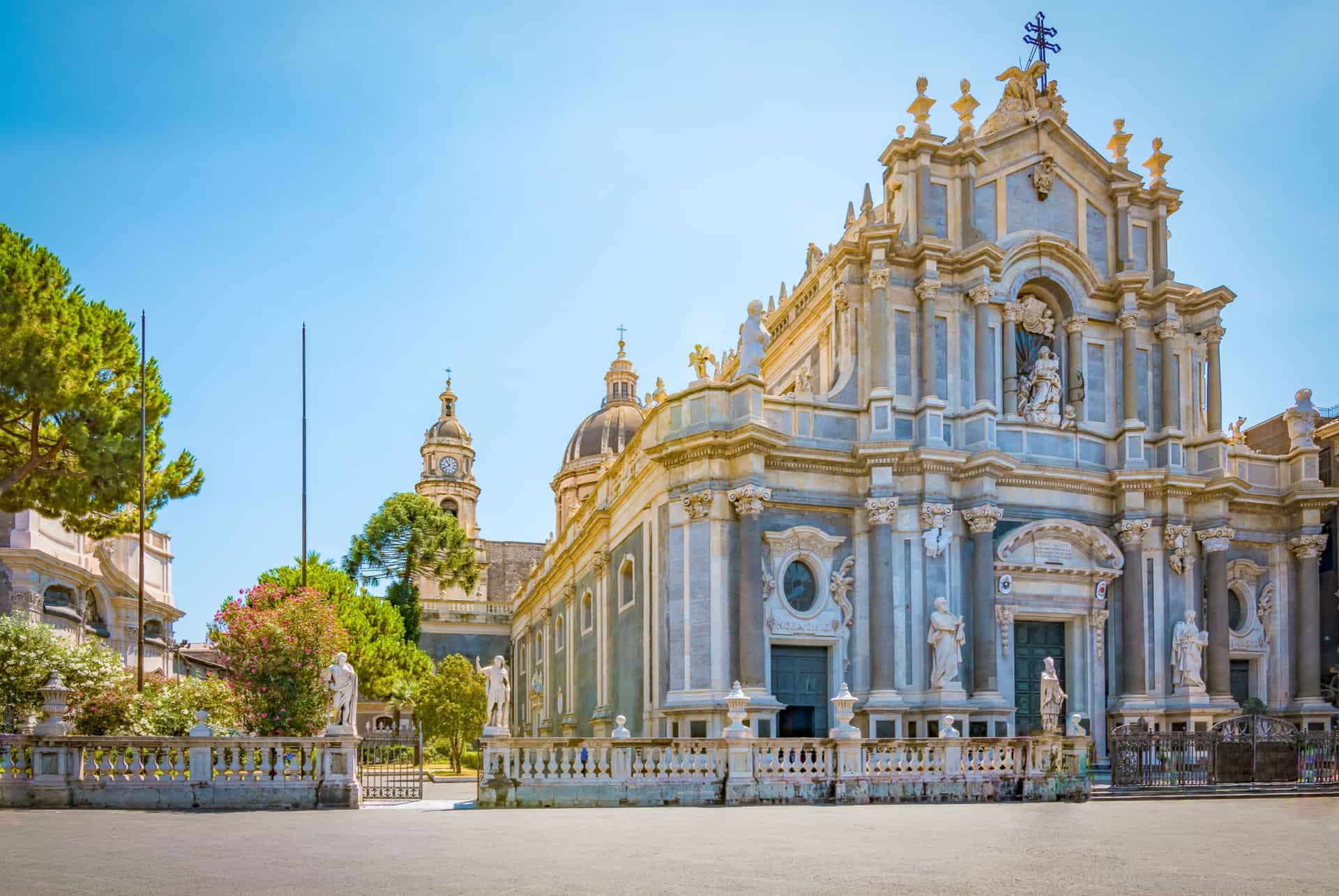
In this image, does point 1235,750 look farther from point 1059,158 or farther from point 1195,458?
point 1059,158

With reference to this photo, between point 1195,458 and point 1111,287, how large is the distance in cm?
507

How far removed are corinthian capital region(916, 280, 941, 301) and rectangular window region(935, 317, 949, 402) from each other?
26.9 inches

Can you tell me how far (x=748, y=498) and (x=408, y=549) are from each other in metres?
38.0

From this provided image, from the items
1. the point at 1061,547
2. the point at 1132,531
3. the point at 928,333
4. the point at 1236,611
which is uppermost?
the point at 928,333

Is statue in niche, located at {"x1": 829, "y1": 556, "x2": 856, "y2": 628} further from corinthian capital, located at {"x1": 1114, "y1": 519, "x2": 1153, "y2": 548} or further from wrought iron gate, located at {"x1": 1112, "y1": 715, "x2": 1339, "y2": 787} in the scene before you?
corinthian capital, located at {"x1": 1114, "y1": 519, "x2": 1153, "y2": 548}

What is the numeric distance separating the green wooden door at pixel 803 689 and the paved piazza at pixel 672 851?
Result: 975 centimetres

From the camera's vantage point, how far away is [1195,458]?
33.4 metres

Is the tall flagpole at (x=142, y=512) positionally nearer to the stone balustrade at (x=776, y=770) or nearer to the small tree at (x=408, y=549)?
the stone balustrade at (x=776, y=770)

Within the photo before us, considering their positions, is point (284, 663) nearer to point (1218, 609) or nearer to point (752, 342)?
point (752, 342)

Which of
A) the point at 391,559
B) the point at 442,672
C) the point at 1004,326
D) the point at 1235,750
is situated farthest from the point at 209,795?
the point at 391,559

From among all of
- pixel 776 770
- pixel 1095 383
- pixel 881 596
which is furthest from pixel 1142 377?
pixel 776 770

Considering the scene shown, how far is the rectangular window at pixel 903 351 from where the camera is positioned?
31109 mm

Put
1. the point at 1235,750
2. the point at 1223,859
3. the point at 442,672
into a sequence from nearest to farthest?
the point at 1223,859, the point at 1235,750, the point at 442,672

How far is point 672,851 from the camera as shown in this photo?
43.4 ft
